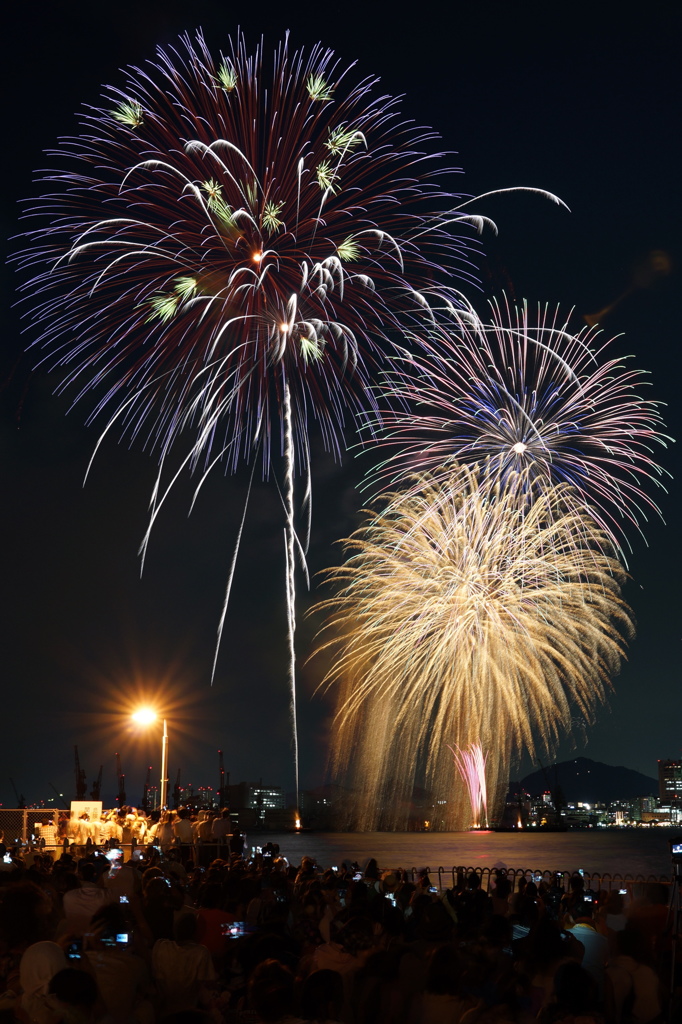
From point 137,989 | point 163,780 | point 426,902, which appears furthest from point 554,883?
point 163,780

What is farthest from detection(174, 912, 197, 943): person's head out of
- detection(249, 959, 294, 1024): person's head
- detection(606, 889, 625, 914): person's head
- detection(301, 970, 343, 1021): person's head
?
detection(606, 889, 625, 914): person's head

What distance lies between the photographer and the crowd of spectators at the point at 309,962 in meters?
5.20

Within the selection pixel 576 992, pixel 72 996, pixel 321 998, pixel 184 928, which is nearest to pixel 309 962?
pixel 184 928

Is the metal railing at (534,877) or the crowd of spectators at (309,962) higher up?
the crowd of spectators at (309,962)

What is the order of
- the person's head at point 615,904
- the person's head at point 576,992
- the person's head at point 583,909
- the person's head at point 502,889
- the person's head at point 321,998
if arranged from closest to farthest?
the person's head at point 321,998 < the person's head at point 576,992 < the person's head at point 615,904 < the person's head at point 583,909 < the person's head at point 502,889

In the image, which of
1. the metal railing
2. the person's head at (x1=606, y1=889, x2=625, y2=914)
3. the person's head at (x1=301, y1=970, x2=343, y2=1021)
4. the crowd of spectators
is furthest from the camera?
the metal railing

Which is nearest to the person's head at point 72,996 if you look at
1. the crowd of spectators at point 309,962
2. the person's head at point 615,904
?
the crowd of spectators at point 309,962

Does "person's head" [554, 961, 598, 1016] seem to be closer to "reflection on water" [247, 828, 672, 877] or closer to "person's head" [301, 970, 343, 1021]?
"person's head" [301, 970, 343, 1021]

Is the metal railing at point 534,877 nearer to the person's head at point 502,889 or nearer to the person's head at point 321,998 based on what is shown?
the person's head at point 502,889

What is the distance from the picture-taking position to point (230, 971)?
7.38 metres

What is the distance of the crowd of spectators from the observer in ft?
17.0

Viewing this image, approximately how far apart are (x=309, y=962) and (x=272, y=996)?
2.81 metres

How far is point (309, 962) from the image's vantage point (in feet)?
23.7

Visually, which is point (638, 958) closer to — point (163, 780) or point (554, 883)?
point (554, 883)
